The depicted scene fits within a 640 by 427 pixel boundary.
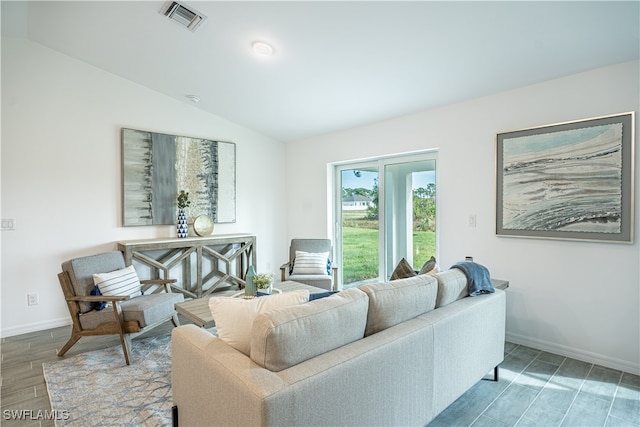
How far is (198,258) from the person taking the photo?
428 cm

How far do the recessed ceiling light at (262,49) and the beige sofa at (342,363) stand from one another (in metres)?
2.32

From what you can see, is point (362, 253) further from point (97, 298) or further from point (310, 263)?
point (97, 298)

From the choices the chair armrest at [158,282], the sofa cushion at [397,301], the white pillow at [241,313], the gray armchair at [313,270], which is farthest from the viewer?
the gray armchair at [313,270]

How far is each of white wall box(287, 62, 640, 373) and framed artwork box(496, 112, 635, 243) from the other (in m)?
0.08

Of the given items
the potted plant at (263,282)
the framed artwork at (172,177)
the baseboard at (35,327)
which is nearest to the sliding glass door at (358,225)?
the framed artwork at (172,177)

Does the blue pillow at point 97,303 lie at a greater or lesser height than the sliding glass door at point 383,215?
lesser

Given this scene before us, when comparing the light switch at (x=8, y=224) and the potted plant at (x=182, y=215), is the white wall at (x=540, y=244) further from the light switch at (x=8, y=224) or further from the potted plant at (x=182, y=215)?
the light switch at (x=8, y=224)

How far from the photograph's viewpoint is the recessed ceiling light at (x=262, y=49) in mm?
2920

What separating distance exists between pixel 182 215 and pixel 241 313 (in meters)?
3.18

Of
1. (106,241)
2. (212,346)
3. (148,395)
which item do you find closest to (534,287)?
(212,346)

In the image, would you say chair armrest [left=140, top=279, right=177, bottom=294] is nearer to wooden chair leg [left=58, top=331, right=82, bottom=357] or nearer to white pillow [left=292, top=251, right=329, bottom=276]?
wooden chair leg [left=58, top=331, right=82, bottom=357]

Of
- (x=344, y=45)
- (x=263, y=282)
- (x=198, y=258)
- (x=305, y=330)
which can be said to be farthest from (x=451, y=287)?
(x=198, y=258)

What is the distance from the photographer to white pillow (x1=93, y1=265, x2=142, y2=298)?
290cm

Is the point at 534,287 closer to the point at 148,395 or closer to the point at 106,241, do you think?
the point at 148,395
